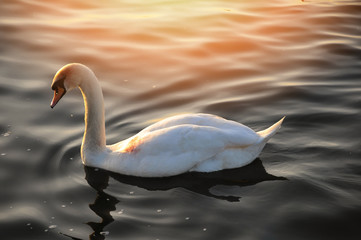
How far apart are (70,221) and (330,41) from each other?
8.46 meters

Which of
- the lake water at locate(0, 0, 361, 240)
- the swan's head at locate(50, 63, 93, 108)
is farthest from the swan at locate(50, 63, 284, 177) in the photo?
the lake water at locate(0, 0, 361, 240)

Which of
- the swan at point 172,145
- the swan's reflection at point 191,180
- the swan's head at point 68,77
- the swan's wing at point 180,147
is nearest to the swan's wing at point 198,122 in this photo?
the swan at point 172,145

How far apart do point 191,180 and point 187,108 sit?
8.60 feet

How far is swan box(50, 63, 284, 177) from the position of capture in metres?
7.84

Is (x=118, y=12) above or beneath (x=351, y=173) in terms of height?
above

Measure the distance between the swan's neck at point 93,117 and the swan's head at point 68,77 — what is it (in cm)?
10

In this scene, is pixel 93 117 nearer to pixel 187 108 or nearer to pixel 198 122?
pixel 198 122

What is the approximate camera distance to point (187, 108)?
10359 millimetres

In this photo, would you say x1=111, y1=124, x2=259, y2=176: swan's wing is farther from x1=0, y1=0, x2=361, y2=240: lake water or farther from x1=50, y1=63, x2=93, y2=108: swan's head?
x1=50, y1=63, x2=93, y2=108: swan's head

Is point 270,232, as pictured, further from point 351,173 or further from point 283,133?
point 283,133

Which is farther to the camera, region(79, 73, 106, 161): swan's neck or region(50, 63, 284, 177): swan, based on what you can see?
region(79, 73, 106, 161): swan's neck

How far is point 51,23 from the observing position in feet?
48.6

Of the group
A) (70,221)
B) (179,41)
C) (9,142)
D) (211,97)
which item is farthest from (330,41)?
(70,221)

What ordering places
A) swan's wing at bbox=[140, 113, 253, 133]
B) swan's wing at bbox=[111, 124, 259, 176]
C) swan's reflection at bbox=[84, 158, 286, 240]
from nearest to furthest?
swan's reflection at bbox=[84, 158, 286, 240]
swan's wing at bbox=[111, 124, 259, 176]
swan's wing at bbox=[140, 113, 253, 133]
